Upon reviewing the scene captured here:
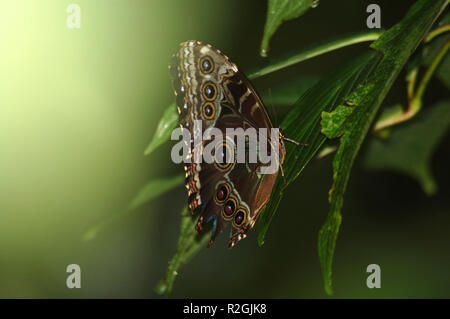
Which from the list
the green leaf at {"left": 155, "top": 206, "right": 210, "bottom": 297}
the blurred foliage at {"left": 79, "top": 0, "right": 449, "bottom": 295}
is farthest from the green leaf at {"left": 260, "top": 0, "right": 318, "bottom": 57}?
the green leaf at {"left": 155, "top": 206, "right": 210, "bottom": 297}

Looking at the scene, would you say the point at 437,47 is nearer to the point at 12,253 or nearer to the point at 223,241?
the point at 223,241

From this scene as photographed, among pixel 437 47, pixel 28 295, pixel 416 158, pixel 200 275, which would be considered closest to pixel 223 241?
pixel 200 275

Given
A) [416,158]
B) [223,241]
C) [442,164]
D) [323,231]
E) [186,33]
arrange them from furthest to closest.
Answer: [186,33], [223,241], [442,164], [416,158], [323,231]

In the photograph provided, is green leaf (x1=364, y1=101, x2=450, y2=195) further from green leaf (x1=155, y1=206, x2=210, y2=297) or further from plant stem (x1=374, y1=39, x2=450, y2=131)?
green leaf (x1=155, y1=206, x2=210, y2=297)

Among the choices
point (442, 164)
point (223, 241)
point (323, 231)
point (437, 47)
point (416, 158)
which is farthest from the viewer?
point (223, 241)

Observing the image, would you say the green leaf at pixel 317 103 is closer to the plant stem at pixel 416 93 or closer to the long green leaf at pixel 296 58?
the long green leaf at pixel 296 58

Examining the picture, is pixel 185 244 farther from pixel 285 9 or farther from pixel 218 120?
pixel 285 9
